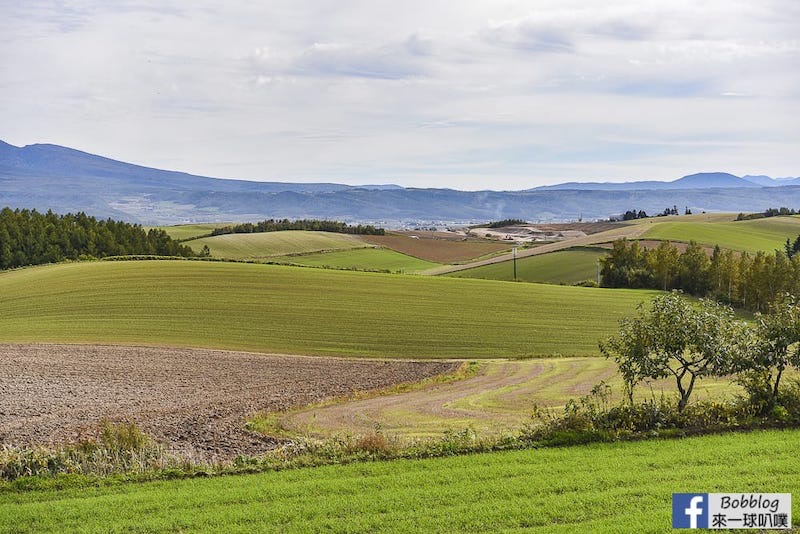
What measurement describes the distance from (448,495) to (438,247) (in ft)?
460

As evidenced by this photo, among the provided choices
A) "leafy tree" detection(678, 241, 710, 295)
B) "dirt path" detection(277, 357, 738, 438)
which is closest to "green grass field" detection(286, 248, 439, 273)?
"leafy tree" detection(678, 241, 710, 295)

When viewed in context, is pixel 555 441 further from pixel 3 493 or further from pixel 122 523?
pixel 3 493

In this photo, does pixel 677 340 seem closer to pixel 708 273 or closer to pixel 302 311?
pixel 302 311

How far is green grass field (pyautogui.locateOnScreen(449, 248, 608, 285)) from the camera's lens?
98.2m

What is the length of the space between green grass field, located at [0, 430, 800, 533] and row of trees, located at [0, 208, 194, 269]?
89013mm

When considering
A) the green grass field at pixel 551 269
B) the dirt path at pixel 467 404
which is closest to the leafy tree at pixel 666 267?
the green grass field at pixel 551 269

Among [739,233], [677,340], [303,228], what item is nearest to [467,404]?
[677,340]

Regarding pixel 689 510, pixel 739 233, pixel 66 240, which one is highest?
pixel 66 240

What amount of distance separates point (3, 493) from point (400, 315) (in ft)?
136

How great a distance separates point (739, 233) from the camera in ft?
445

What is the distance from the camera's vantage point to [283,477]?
606 inches

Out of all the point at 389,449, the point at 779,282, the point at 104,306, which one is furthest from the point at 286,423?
the point at 779,282

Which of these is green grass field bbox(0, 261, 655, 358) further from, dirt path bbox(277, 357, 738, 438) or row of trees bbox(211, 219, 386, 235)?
row of trees bbox(211, 219, 386, 235)

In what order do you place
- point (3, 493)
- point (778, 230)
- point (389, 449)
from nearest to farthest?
point (3, 493) → point (389, 449) → point (778, 230)
